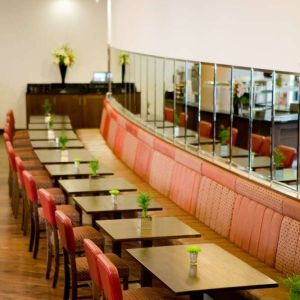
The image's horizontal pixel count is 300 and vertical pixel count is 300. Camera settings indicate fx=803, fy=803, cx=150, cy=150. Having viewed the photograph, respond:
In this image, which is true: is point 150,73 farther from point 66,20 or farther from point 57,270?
point 66,20

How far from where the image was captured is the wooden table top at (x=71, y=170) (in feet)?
32.8

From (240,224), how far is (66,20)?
1358 centimetres

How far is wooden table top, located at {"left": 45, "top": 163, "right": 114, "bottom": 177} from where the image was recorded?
998 cm

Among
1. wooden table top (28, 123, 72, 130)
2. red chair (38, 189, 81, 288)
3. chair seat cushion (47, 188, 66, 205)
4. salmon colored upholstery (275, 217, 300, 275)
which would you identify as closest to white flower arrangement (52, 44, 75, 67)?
wooden table top (28, 123, 72, 130)

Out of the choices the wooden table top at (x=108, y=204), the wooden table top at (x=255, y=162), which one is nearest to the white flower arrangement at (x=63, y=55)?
the wooden table top at (x=255, y=162)

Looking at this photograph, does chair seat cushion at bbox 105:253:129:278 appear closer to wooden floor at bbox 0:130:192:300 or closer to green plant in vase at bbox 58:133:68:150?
wooden floor at bbox 0:130:192:300

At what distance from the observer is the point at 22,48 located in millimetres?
20141

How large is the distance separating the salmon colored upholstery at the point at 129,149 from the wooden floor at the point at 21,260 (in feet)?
0.34

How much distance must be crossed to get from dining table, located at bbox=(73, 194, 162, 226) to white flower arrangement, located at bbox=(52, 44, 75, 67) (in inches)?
461

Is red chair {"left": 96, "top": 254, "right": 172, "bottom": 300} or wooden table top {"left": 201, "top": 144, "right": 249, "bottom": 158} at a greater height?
wooden table top {"left": 201, "top": 144, "right": 249, "bottom": 158}

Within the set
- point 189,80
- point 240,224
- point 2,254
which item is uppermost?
point 189,80

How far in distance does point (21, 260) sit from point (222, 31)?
3.47m

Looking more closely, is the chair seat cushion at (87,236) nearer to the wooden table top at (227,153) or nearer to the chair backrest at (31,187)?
the chair backrest at (31,187)

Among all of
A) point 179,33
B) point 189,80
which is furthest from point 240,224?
point 189,80
